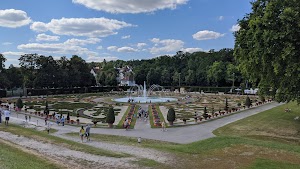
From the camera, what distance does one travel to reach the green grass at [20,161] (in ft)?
41.7

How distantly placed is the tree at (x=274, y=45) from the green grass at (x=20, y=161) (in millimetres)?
16355

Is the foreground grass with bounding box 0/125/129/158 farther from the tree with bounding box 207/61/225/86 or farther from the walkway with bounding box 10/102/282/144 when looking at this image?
the tree with bounding box 207/61/225/86

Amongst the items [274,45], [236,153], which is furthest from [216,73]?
[236,153]

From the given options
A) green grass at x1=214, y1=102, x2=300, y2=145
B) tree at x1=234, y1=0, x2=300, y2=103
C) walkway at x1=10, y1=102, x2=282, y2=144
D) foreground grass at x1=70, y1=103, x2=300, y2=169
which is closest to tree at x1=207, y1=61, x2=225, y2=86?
green grass at x1=214, y1=102, x2=300, y2=145

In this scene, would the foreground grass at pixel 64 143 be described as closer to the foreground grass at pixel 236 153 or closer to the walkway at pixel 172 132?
the foreground grass at pixel 236 153

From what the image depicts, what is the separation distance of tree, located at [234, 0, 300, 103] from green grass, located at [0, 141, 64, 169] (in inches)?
644

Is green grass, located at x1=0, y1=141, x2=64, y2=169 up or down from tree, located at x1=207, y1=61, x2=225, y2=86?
down

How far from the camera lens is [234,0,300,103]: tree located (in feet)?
67.0

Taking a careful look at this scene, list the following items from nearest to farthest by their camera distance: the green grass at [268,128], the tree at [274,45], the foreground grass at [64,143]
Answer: the foreground grass at [64,143]
the tree at [274,45]
the green grass at [268,128]

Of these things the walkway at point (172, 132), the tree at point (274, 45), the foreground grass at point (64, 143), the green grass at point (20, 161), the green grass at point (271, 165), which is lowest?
the walkway at point (172, 132)

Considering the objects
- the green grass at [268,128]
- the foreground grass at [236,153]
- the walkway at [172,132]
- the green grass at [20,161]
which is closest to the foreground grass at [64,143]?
the green grass at [20,161]

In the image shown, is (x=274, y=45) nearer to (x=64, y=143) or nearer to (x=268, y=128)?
(x=268, y=128)

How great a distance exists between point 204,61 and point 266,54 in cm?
9632

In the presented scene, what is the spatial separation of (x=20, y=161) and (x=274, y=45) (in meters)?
18.0
